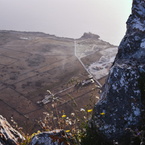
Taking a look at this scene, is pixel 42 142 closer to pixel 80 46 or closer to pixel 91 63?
pixel 91 63

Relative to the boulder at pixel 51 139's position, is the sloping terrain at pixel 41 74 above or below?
below

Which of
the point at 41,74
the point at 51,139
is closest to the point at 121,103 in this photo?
the point at 51,139

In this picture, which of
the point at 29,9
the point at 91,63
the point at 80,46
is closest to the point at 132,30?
the point at 91,63

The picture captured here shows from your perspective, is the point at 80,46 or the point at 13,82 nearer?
the point at 13,82

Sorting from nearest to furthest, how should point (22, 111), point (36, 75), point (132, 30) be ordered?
point (132, 30), point (22, 111), point (36, 75)

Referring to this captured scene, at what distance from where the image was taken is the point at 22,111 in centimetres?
1677

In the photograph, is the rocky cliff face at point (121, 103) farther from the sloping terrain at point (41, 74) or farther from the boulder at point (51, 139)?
the sloping terrain at point (41, 74)

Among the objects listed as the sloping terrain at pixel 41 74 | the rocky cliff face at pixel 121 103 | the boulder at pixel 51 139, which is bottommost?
the sloping terrain at pixel 41 74

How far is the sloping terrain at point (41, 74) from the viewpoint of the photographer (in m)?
17.1

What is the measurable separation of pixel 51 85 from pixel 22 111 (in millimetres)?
4723

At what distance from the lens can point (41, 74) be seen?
2356 centimetres

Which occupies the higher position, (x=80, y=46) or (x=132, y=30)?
(x=132, y=30)

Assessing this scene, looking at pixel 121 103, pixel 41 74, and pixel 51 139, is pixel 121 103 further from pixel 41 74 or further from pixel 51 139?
pixel 41 74

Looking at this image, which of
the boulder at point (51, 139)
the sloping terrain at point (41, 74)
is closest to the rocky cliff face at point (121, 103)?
the boulder at point (51, 139)
